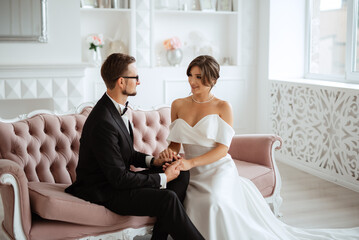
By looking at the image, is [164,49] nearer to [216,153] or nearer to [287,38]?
[287,38]

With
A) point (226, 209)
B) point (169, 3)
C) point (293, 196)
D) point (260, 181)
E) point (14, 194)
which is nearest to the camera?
point (14, 194)

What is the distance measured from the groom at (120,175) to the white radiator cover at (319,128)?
2319mm

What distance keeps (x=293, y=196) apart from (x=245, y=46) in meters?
2.52

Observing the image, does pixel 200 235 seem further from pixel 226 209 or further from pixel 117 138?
pixel 117 138

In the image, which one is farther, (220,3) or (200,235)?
(220,3)

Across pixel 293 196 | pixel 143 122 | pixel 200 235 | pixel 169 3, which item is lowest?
pixel 293 196

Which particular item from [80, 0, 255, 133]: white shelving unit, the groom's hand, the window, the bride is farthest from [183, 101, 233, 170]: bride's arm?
[80, 0, 255, 133]: white shelving unit

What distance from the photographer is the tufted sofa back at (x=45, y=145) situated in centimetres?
301

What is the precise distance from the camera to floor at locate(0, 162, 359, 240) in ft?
11.9

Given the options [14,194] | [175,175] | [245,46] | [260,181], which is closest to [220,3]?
[245,46]

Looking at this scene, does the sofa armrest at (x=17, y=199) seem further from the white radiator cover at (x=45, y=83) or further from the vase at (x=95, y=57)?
the vase at (x=95, y=57)

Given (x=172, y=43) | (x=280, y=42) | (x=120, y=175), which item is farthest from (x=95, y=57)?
(x=120, y=175)

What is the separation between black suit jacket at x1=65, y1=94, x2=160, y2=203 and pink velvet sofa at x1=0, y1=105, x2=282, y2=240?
0.32 ft

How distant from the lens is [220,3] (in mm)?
6129
